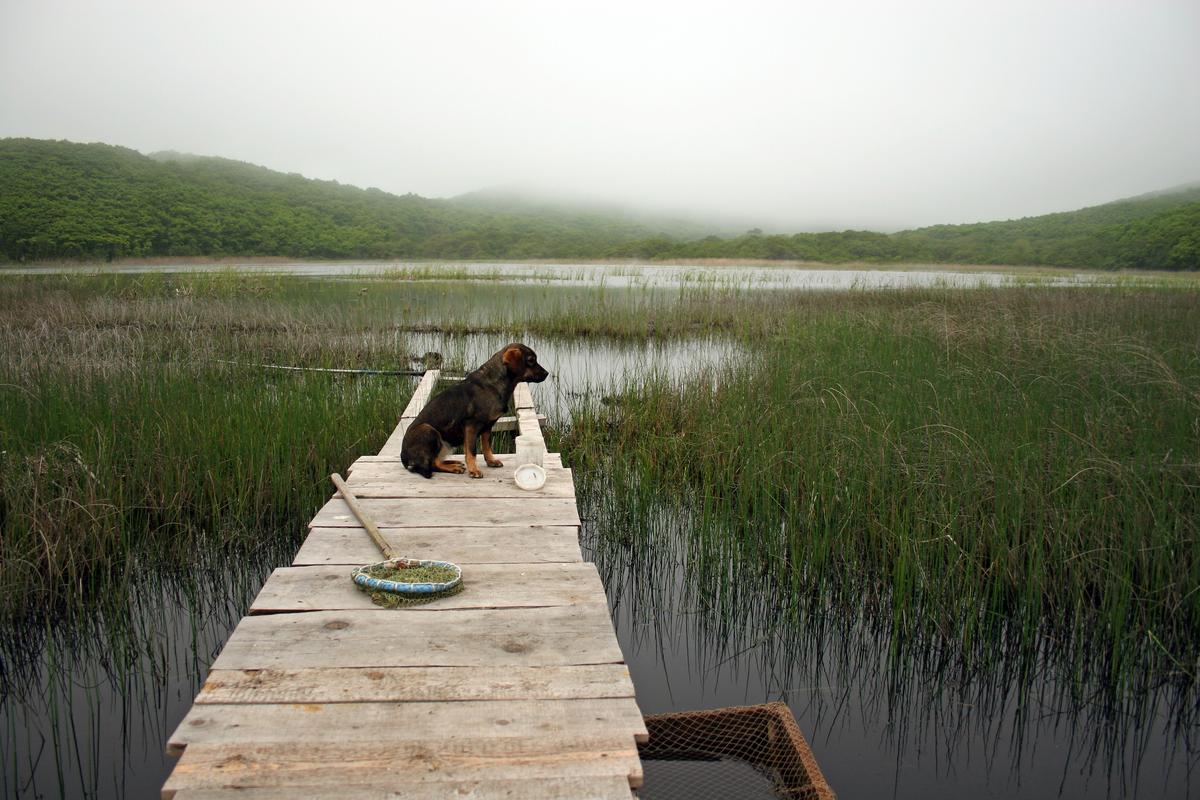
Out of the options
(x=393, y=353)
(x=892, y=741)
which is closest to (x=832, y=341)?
(x=393, y=353)

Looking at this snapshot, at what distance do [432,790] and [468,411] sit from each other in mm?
3090

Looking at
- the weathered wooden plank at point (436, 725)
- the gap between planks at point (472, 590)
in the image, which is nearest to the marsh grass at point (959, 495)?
the gap between planks at point (472, 590)

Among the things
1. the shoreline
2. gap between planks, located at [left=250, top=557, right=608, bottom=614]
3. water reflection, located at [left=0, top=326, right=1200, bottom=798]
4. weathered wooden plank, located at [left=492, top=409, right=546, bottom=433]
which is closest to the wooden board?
weathered wooden plank, located at [left=492, top=409, right=546, bottom=433]

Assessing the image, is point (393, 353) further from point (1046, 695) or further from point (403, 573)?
point (1046, 695)

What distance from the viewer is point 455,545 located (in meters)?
3.71

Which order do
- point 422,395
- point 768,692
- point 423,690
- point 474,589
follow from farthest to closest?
point 422,395
point 768,692
point 474,589
point 423,690

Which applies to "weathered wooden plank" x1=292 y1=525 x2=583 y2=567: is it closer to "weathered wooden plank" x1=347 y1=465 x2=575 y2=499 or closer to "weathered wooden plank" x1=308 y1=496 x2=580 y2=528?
"weathered wooden plank" x1=308 y1=496 x2=580 y2=528

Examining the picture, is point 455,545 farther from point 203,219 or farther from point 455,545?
point 203,219

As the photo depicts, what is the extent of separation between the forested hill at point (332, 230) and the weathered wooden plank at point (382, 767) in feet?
133

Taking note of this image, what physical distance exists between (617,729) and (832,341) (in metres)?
9.04

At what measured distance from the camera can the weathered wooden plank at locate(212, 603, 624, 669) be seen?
2.58 metres

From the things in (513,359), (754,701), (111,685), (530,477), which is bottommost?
(754,701)

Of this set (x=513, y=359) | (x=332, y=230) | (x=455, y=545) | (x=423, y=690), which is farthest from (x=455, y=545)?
(x=332, y=230)

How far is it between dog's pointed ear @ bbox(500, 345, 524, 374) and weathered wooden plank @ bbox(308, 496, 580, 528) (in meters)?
0.88
